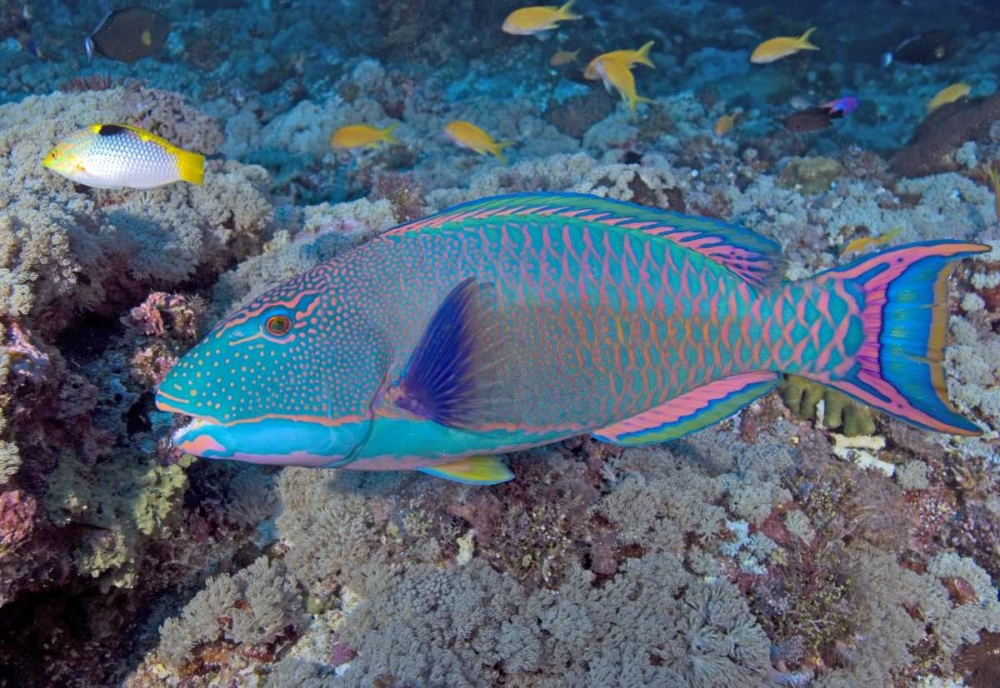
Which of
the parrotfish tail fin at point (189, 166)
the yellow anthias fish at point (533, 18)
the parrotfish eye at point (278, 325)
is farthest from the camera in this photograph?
the yellow anthias fish at point (533, 18)

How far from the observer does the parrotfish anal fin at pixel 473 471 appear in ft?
6.50

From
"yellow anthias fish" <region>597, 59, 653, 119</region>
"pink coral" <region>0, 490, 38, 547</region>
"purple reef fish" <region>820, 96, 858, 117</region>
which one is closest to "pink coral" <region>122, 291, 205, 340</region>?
"pink coral" <region>0, 490, 38, 547</region>

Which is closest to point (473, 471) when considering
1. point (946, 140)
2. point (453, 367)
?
point (453, 367)

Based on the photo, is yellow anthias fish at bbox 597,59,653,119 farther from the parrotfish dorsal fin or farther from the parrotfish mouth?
the parrotfish mouth

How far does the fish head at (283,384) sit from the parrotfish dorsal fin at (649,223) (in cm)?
44

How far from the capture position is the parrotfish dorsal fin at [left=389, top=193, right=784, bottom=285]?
6.56 ft

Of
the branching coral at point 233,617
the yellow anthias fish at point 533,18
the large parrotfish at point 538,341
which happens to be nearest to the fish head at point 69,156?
the branching coral at point 233,617

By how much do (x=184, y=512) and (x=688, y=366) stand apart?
2.70 m

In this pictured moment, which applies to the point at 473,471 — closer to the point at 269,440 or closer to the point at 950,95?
the point at 269,440

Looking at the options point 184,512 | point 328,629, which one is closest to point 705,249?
point 328,629

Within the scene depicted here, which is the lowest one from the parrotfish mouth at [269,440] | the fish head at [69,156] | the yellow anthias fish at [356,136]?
the yellow anthias fish at [356,136]

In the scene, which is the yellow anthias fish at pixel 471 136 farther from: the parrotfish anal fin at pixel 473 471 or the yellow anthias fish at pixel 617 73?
the parrotfish anal fin at pixel 473 471

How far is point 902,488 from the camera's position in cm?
398

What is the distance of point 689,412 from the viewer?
83.1 inches
